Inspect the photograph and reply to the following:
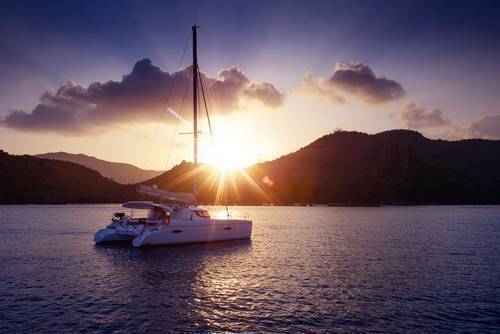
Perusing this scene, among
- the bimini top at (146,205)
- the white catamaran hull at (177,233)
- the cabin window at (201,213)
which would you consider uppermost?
the bimini top at (146,205)

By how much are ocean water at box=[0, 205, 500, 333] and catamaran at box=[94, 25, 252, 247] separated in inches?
57.5

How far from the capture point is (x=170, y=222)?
37.5 meters

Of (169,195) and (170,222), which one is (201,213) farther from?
(169,195)

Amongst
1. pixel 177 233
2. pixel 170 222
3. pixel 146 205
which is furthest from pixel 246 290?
pixel 146 205

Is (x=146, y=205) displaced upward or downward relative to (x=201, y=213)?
Answer: upward

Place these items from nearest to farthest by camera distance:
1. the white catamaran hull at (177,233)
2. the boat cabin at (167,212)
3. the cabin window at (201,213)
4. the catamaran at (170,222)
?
1. the white catamaran hull at (177,233)
2. the catamaran at (170,222)
3. the boat cabin at (167,212)
4. the cabin window at (201,213)

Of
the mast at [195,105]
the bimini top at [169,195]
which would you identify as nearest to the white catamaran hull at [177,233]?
the bimini top at [169,195]

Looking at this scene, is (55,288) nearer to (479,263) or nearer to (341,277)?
(341,277)

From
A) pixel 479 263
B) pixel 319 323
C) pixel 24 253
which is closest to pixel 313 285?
pixel 319 323

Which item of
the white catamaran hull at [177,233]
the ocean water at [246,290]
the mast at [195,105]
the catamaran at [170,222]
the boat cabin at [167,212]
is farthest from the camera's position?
the boat cabin at [167,212]

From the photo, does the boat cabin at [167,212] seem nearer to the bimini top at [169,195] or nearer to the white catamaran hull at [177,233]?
the bimini top at [169,195]

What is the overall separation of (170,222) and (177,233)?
4.71 ft

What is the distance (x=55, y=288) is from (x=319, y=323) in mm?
15797

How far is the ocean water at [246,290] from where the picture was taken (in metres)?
15.8
